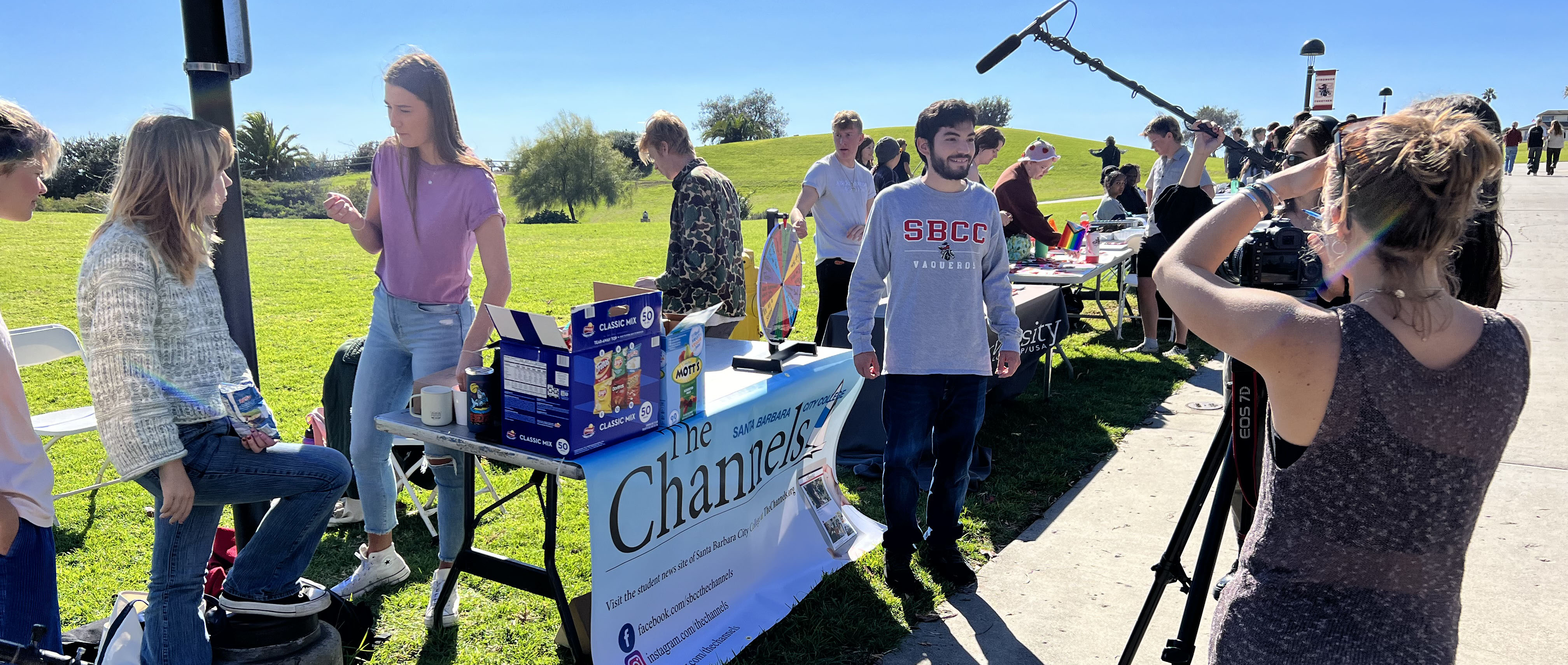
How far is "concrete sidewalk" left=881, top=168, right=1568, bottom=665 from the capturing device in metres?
3.04

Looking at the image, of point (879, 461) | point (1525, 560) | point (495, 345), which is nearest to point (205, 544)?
point (495, 345)

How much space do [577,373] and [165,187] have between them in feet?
3.73

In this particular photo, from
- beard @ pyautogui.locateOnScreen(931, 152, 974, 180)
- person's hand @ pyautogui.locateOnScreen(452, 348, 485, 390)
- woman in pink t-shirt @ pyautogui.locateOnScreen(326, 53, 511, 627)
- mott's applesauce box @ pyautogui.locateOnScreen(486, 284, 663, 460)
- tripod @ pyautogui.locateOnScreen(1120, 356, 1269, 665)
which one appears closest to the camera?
tripod @ pyautogui.locateOnScreen(1120, 356, 1269, 665)

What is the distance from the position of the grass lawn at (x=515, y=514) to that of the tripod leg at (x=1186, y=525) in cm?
97

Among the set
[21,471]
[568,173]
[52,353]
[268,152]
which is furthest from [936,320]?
[568,173]

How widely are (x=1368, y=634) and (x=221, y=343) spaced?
2676 mm

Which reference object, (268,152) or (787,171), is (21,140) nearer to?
(268,152)

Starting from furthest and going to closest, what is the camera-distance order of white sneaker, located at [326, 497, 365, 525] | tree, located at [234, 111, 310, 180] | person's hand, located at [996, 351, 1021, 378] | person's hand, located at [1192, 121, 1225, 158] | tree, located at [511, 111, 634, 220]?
tree, located at [511, 111, 634, 220], tree, located at [234, 111, 310, 180], person's hand, located at [1192, 121, 1225, 158], white sneaker, located at [326, 497, 365, 525], person's hand, located at [996, 351, 1021, 378]

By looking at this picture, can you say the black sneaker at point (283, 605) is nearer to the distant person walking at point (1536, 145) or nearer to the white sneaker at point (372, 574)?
the white sneaker at point (372, 574)

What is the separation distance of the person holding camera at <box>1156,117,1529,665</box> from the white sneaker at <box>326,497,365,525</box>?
12.5ft

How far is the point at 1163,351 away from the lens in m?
7.64

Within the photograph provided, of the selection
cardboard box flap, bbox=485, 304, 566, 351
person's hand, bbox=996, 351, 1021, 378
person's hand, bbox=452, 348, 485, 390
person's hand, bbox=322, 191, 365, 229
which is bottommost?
person's hand, bbox=996, 351, 1021, 378

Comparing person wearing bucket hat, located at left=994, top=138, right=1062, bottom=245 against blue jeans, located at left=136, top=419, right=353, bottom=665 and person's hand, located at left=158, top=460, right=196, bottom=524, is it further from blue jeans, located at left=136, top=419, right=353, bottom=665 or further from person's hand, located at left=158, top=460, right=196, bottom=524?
person's hand, located at left=158, top=460, right=196, bottom=524

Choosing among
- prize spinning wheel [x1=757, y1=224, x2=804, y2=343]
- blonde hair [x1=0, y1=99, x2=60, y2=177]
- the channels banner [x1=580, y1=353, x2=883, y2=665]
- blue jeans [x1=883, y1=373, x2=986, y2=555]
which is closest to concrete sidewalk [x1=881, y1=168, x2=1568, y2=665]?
blue jeans [x1=883, y1=373, x2=986, y2=555]
